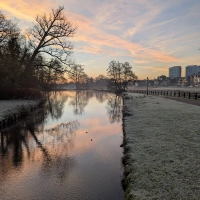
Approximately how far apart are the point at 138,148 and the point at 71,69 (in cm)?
2939

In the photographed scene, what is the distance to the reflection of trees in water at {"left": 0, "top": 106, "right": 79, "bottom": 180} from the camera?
10828 mm

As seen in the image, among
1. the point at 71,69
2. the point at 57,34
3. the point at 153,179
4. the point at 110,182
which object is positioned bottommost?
the point at 110,182

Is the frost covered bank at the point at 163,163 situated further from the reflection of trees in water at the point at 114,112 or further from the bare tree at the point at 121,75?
the bare tree at the point at 121,75

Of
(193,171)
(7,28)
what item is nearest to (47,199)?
(193,171)

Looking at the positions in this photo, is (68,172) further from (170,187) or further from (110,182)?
(170,187)

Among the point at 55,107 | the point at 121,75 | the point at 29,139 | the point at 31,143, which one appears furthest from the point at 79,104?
the point at 121,75

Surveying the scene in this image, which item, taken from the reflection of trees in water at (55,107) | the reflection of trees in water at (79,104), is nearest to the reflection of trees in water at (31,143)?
the reflection of trees in water at (55,107)

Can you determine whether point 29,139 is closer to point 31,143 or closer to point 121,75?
point 31,143

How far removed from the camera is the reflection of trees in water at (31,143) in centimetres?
1083

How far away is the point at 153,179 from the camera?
23.5 ft

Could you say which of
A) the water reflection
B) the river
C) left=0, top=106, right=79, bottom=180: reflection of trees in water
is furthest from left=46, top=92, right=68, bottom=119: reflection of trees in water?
the river

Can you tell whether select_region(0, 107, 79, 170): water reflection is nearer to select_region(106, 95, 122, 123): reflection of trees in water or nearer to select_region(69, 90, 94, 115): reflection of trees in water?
select_region(106, 95, 122, 123): reflection of trees in water

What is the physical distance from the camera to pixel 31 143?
13.9 metres

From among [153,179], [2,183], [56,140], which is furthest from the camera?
[56,140]
